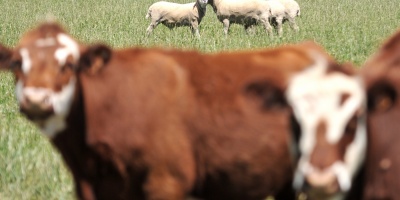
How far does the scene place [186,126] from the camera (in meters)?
5.30

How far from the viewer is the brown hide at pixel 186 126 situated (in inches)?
204

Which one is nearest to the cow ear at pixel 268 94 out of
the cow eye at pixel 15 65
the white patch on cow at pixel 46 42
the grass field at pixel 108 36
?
the white patch on cow at pixel 46 42

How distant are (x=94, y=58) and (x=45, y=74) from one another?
399 millimetres

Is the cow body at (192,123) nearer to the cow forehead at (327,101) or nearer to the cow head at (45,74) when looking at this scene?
the cow head at (45,74)

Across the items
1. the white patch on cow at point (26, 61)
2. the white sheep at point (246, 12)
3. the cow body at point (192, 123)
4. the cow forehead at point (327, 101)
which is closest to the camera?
the cow forehead at point (327, 101)

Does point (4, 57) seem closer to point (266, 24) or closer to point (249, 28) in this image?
point (266, 24)

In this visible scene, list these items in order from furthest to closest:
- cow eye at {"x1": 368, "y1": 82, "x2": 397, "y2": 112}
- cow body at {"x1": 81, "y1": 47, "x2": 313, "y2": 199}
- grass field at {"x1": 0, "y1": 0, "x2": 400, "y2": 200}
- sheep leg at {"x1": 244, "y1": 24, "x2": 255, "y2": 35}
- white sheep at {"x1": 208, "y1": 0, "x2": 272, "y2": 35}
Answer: white sheep at {"x1": 208, "y1": 0, "x2": 272, "y2": 35}, sheep leg at {"x1": 244, "y1": 24, "x2": 255, "y2": 35}, grass field at {"x1": 0, "y1": 0, "x2": 400, "y2": 200}, cow body at {"x1": 81, "y1": 47, "x2": 313, "y2": 199}, cow eye at {"x1": 368, "y1": 82, "x2": 397, "y2": 112}

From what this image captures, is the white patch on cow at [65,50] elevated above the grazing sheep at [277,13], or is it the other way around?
the white patch on cow at [65,50]

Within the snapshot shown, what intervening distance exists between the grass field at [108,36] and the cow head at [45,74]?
1.85m

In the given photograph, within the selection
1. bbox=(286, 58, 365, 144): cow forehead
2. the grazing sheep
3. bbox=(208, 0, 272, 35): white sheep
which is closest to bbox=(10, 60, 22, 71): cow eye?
bbox=(286, 58, 365, 144): cow forehead

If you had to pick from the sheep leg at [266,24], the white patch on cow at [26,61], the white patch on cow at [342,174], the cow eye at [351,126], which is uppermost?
the white patch on cow at [26,61]

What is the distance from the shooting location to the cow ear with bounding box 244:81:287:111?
15.2ft

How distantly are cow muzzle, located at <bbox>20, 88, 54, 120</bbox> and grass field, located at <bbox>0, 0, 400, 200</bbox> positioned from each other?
197 centimetres

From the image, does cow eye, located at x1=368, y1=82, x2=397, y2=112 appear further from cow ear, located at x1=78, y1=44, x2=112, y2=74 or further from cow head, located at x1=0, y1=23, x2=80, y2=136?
cow head, located at x1=0, y1=23, x2=80, y2=136
